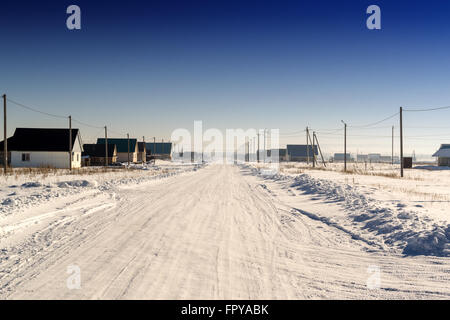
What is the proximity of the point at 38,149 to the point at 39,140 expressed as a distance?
6.08 feet

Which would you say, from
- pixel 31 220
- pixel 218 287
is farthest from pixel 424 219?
pixel 31 220

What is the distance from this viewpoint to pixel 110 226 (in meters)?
8.05

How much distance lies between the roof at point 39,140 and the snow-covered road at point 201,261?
44.3 m

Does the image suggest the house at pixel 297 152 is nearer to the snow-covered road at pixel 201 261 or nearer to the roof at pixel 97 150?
the roof at pixel 97 150

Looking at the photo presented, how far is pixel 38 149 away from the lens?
47875 millimetres

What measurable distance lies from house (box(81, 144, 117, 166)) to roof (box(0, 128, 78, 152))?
1390 cm

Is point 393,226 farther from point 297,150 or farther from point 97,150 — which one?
point 297,150

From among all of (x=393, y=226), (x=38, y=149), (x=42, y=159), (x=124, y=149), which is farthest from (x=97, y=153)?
(x=393, y=226)

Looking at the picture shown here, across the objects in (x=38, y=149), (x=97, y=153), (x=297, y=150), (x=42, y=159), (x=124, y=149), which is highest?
(x=297, y=150)

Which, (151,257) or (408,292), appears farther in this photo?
(151,257)

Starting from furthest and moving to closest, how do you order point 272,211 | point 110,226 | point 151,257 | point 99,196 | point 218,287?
point 99,196
point 272,211
point 110,226
point 151,257
point 218,287

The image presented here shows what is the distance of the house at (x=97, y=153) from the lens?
6431cm
